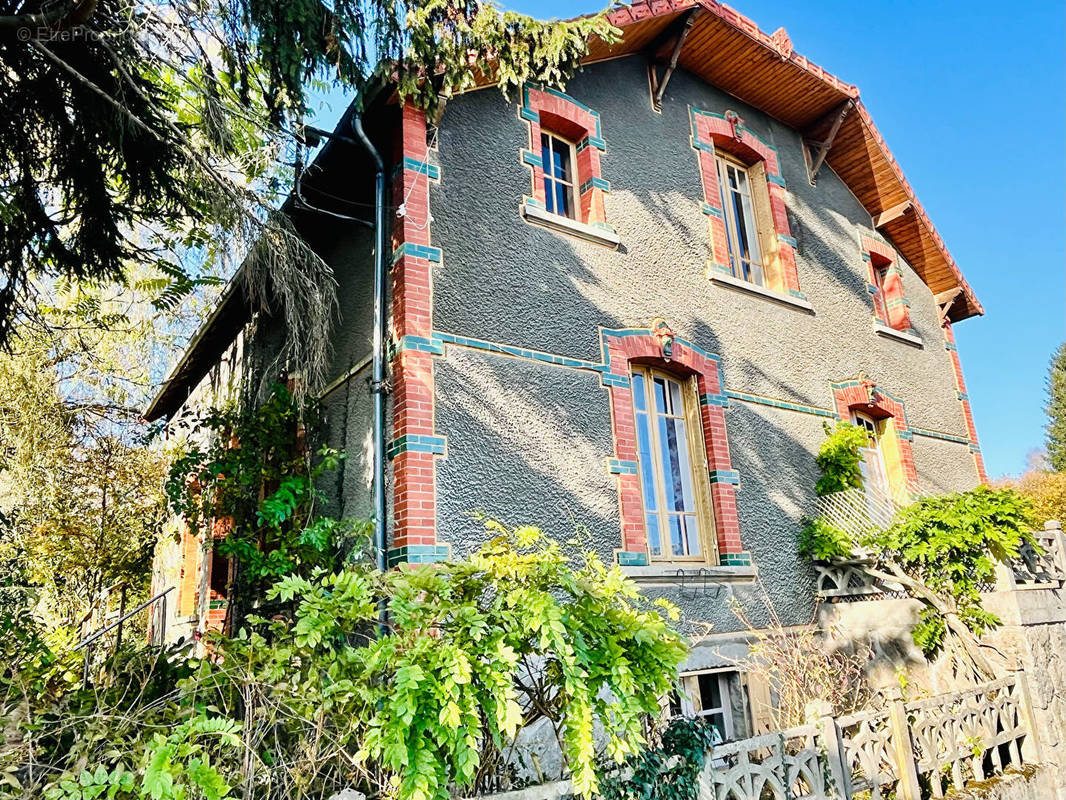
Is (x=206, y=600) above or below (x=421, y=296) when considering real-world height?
below

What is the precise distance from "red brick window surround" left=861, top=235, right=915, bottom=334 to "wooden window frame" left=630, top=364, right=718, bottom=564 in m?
4.78

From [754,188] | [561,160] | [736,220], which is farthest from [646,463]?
[754,188]

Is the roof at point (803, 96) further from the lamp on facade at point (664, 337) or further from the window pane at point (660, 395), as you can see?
the window pane at point (660, 395)

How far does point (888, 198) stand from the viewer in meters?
11.5

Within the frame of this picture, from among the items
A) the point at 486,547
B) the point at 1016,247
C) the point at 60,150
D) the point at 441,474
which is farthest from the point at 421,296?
the point at 1016,247

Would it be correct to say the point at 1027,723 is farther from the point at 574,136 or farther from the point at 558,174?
the point at 574,136

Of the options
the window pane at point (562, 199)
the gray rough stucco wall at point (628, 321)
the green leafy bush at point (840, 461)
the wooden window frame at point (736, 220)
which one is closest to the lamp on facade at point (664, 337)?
the gray rough stucco wall at point (628, 321)

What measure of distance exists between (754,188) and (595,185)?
323 cm

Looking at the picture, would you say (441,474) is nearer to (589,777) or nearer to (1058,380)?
(589,777)

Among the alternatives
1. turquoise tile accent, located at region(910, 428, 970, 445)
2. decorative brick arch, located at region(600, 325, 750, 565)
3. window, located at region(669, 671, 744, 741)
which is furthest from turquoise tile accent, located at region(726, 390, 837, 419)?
window, located at region(669, 671, 744, 741)

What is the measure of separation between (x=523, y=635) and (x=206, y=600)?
708 centimetres

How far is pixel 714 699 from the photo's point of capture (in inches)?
286

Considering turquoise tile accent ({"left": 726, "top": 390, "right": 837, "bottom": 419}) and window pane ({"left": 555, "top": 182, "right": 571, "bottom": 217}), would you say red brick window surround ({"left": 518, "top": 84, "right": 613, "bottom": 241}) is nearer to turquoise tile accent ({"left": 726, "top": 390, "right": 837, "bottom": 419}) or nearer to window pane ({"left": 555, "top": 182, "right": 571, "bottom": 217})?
window pane ({"left": 555, "top": 182, "right": 571, "bottom": 217})

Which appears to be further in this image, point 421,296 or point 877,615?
point 877,615
